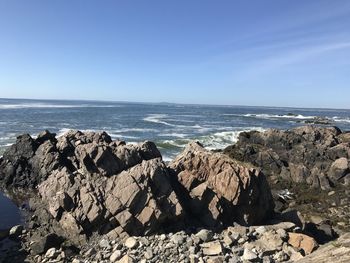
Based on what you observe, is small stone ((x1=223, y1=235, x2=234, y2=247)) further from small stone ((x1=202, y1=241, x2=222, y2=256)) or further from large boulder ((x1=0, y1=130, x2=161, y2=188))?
large boulder ((x1=0, y1=130, x2=161, y2=188))

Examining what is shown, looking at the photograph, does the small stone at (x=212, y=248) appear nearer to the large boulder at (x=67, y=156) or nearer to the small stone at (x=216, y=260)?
the small stone at (x=216, y=260)

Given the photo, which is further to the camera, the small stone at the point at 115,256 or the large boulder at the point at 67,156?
the large boulder at the point at 67,156

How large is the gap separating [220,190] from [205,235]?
3657 millimetres

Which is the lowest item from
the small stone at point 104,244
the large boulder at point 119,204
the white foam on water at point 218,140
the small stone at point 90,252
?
the white foam on water at point 218,140

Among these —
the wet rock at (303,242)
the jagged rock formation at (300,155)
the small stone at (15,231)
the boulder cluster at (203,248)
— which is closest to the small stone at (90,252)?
the boulder cluster at (203,248)

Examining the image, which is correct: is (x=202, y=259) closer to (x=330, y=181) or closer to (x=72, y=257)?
(x=72, y=257)

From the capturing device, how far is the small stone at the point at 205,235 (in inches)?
680

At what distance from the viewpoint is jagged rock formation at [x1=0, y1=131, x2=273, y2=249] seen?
59.8 feet

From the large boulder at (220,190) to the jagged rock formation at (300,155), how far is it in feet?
40.5

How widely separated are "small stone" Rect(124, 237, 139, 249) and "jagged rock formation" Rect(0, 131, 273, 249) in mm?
705

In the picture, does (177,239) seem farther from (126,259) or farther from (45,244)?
(45,244)

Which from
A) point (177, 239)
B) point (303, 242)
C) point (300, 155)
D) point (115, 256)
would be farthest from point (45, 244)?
point (300, 155)

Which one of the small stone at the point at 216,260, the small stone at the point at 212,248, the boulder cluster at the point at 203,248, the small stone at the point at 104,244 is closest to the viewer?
the small stone at the point at 216,260

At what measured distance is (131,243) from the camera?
55.0 feet
